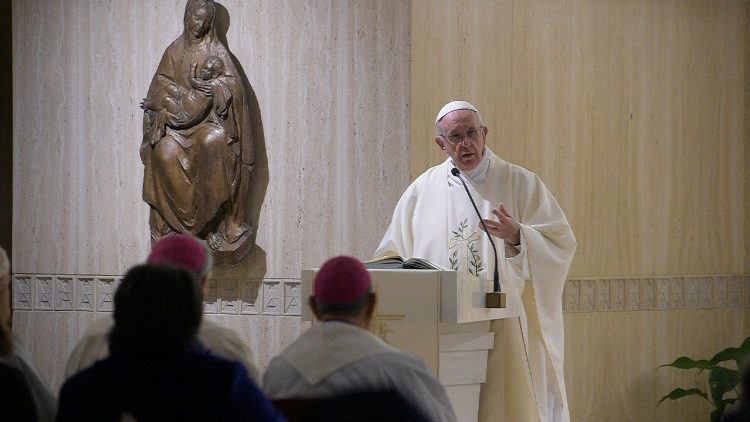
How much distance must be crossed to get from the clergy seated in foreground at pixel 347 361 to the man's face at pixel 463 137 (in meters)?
2.65

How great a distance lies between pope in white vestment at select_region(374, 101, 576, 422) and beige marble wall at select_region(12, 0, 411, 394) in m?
1.46

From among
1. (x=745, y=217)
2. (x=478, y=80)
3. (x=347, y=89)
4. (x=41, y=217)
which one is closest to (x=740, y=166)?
(x=745, y=217)

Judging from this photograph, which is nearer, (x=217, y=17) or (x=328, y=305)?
(x=328, y=305)

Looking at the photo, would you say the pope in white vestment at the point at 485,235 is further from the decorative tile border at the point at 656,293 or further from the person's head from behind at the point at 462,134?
the decorative tile border at the point at 656,293

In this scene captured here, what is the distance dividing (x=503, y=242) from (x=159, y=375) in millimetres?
3428

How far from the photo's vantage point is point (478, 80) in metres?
7.85

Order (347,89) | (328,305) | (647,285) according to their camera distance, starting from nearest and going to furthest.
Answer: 1. (328,305)
2. (347,89)
3. (647,285)

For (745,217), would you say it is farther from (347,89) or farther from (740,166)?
(347,89)

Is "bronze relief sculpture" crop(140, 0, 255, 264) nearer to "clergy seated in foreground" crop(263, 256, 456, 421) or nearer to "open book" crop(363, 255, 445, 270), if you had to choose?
Result: "open book" crop(363, 255, 445, 270)

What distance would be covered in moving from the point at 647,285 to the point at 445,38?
2465 mm

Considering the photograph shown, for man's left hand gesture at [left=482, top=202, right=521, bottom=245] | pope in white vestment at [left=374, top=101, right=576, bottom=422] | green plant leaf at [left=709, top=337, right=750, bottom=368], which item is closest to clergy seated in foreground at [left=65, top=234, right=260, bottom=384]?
man's left hand gesture at [left=482, top=202, right=521, bottom=245]

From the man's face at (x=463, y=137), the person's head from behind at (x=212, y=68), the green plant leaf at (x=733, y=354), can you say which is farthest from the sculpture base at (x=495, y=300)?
the green plant leaf at (x=733, y=354)

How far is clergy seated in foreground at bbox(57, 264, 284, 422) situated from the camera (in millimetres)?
2758

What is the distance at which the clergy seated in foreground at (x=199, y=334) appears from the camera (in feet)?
11.7
